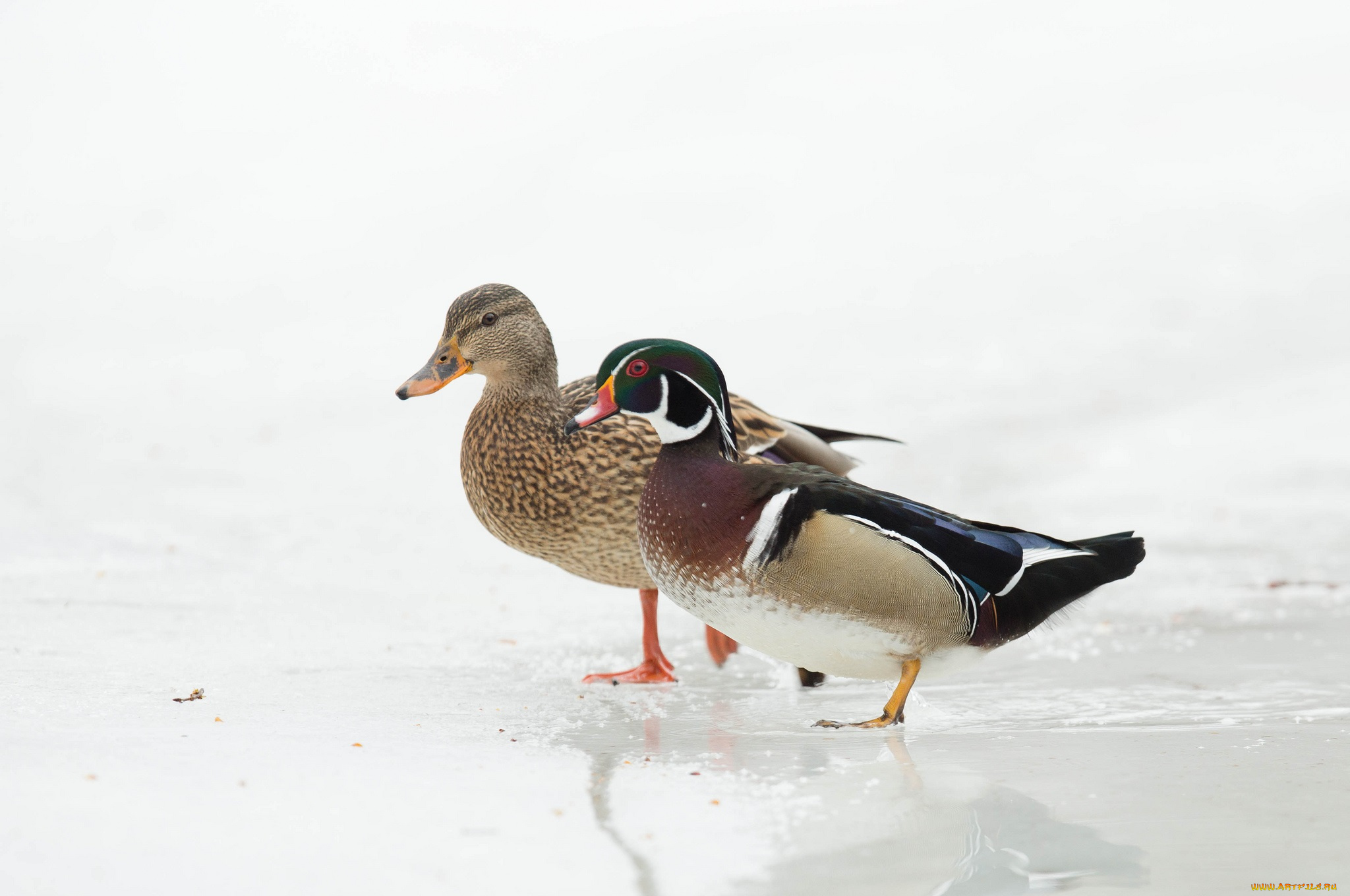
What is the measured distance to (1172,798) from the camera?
2.66m

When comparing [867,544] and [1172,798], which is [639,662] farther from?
[1172,798]

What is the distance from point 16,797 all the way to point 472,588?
3.15 meters

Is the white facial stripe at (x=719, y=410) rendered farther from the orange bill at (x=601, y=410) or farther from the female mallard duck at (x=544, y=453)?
the female mallard duck at (x=544, y=453)

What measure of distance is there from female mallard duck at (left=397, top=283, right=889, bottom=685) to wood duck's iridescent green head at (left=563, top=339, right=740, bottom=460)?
62 centimetres

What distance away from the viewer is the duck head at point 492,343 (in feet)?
13.5

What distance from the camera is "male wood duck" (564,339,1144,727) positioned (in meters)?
3.10

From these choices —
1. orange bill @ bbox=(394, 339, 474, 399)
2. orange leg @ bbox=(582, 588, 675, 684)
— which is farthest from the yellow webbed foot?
orange bill @ bbox=(394, 339, 474, 399)

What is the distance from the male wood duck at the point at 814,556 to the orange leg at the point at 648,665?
0.90m

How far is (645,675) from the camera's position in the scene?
4.16 metres

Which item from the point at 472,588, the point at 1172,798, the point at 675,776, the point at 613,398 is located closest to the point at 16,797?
the point at 675,776

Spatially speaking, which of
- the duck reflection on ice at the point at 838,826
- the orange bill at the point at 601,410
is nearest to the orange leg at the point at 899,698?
the duck reflection on ice at the point at 838,826

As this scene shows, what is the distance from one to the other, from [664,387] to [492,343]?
1.00 m

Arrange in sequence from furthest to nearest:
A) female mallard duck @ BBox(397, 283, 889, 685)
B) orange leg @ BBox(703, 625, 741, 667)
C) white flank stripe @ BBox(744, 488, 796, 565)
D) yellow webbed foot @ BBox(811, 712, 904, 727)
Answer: orange leg @ BBox(703, 625, 741, 667) → female mallard duck @ BBox(397, 283, 889, 685) → yellow webbed foot @ BBox(811, 712, 904, 727) → white flank stripe @ BBox(744, 488, 796, 565)

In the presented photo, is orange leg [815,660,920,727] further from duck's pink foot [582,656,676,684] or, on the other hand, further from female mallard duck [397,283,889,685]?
duck's pink foot [582,656,676,684]
